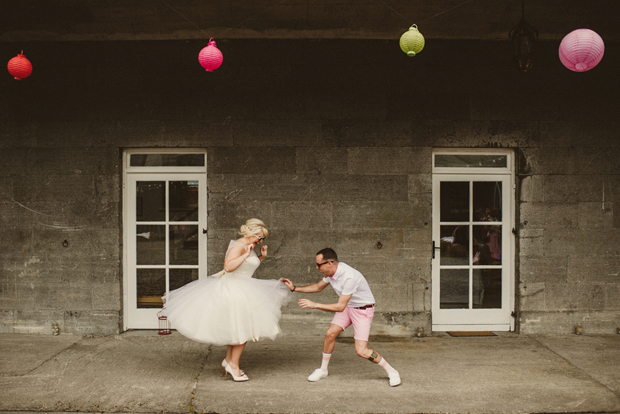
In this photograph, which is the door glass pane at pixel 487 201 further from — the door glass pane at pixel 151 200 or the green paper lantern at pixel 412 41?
the door glass pane at pixel 151 200

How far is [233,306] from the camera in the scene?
15.1ft

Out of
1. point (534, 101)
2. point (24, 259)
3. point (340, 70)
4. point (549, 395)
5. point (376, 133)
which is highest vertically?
point (340, 70)

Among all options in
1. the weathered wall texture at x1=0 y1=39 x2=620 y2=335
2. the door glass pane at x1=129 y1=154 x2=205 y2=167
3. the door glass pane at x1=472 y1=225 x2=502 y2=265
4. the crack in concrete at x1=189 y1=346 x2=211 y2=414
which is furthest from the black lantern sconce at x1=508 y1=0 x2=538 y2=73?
the crack in concrete at x1=189 y1=346 x2=211 y2=414

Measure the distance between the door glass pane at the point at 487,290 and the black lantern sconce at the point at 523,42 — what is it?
2.90m

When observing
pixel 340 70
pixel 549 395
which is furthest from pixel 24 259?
pixel 549 395

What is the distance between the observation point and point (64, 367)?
5.17m

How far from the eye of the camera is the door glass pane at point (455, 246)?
6.72 metres

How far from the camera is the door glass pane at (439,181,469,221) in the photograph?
6672mm

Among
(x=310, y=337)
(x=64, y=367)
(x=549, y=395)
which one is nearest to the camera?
(x=549, y=395)

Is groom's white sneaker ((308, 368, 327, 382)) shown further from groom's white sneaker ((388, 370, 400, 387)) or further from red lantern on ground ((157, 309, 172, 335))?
red lantern on ground ((157, 309, 172, 335))

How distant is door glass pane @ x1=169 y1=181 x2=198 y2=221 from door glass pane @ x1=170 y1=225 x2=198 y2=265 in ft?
0.47

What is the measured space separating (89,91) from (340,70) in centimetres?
351

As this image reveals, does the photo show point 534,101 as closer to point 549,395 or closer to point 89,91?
point 549,395

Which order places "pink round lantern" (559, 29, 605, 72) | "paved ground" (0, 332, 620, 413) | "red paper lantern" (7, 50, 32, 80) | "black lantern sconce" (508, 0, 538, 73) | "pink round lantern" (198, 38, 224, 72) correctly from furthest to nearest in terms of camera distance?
"black lantern sconce" (508, 0, 538, 73) < "red paper lantern" (7, 50, 32, 80) < "pink round lantern" (198, 38, 224, 72) < "paved ground" (0, 332, 620, 413) < "pink round lantern" (559, 29, 605, 72)
